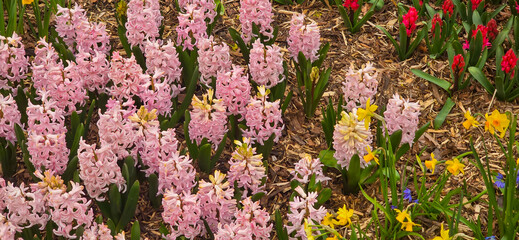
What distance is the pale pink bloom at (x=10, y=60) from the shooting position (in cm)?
406

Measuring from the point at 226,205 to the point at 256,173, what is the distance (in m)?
0.27

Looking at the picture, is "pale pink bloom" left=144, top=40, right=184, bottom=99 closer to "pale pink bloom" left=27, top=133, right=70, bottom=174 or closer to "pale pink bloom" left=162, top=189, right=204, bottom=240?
"pale pink bloom" left=27, top=133, right=70, bottom=174

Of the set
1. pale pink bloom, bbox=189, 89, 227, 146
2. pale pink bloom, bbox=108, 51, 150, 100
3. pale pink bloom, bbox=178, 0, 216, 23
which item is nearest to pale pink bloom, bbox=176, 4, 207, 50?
pale pink bloom, bbox=178, 0, 216, 23

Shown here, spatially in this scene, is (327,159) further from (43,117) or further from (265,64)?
(43,117)

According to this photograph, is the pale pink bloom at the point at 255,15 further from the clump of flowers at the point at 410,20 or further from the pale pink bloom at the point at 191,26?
the clump of flowers at the point at 410,20

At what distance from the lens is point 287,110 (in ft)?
15.1

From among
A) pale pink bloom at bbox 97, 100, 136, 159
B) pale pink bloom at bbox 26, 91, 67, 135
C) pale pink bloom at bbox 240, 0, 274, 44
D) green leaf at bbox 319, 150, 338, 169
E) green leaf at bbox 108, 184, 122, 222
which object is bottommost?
green leaf at bbox 319, 150, 338, 169

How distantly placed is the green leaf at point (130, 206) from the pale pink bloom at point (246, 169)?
540 mm

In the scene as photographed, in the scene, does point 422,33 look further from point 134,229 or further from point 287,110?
point 134,229

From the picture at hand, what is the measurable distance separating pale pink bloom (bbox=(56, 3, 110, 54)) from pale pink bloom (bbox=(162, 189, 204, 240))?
1587mm

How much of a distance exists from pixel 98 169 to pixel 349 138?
1405 mm

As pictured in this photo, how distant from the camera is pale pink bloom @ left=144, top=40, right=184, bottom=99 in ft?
13.5

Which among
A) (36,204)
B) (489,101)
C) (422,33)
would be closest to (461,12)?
(422,33)

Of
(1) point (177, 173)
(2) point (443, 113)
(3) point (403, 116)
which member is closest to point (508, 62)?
(2) point (443, 113)
